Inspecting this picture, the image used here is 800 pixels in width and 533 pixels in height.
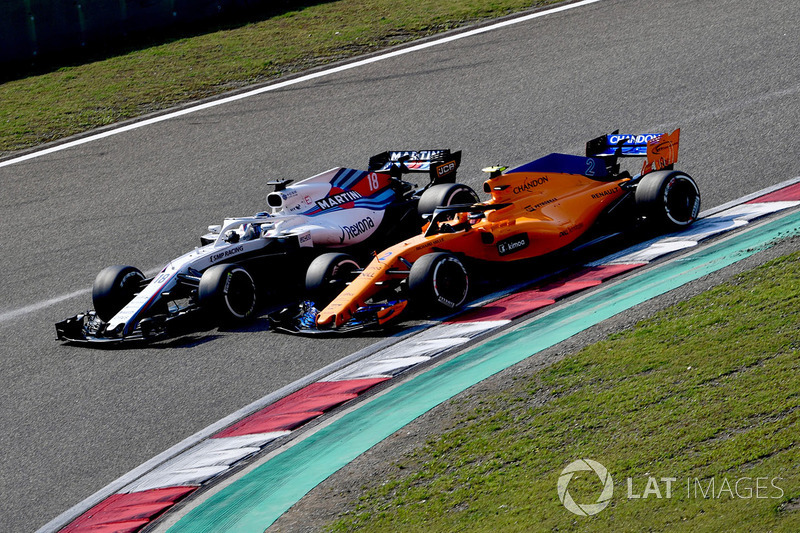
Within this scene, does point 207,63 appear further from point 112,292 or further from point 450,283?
point 450,283

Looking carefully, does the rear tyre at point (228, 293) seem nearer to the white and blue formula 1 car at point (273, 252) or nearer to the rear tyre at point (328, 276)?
the white and blue formula 1 car at point (273, 252)

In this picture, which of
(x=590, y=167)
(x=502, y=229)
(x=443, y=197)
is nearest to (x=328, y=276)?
(x=502, y=229)

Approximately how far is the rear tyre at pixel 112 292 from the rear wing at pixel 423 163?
3.33 m

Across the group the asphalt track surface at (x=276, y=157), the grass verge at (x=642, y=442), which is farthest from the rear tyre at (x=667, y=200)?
the grass verge at (x=642, y=442)

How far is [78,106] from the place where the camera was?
60.1 feet

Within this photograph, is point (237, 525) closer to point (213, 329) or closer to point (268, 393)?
point (268, 393)

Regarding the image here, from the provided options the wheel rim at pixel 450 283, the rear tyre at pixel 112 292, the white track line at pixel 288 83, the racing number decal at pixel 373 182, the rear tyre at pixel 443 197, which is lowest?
the wheel rim at pixel 450 283

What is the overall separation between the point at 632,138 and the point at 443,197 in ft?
7.65

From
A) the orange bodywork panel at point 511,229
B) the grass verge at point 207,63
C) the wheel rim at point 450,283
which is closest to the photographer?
the wheel rim at point 450,283

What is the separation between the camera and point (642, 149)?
11508mm

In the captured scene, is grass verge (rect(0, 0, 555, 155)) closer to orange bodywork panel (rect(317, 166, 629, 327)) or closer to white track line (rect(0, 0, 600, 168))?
white track line (rect(0, 0, 600, 168))

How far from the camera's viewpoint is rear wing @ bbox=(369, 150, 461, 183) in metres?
11.9

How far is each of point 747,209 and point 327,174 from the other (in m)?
4.66

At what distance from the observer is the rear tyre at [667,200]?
34.4 ft
